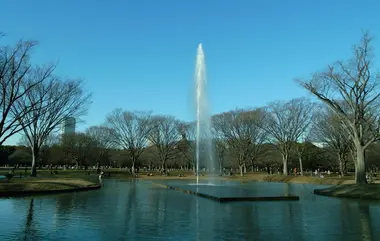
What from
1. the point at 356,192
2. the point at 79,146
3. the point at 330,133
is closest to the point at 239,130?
the point at 330,133

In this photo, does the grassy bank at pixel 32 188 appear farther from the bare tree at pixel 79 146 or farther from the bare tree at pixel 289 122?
the bare tree at pixel 79 146

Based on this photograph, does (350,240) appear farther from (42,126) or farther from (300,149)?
(300,149)

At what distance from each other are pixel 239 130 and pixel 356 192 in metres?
39.8

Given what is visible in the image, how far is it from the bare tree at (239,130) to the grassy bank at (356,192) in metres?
33.6

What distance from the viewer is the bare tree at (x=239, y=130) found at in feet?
202

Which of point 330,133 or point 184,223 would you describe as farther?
point 330,133

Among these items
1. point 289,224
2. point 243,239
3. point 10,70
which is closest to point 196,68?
point 10,70

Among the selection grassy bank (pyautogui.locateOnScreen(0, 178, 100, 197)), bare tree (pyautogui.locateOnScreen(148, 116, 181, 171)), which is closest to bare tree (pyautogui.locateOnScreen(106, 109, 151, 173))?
bare tree (pyautogui.locateOnScreen(148, 116, 181, 171))

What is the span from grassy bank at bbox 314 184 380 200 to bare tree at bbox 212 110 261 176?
33.6 meters

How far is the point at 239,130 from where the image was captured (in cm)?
6372

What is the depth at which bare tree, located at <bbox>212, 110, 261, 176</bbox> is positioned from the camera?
61569 millimetres

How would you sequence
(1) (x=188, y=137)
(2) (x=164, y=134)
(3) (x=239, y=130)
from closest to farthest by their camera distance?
(3) (x=239, y=130) < (2) (x=164, y=134) < (1) (x=188, y=137)

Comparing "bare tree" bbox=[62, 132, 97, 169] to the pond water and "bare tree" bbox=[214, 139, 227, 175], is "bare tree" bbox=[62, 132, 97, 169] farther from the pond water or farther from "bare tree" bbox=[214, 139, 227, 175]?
the pond water

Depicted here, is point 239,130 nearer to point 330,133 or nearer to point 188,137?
point 188,137
